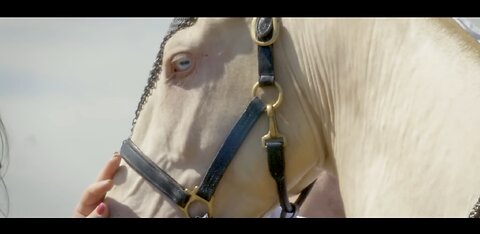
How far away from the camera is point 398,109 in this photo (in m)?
1.88

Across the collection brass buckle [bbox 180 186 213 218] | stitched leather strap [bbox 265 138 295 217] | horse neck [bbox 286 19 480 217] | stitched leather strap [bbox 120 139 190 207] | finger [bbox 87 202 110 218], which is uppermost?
horse neck [bbox 286 19 480 217]

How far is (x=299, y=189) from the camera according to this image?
2389 mm

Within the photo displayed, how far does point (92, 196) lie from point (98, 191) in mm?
31

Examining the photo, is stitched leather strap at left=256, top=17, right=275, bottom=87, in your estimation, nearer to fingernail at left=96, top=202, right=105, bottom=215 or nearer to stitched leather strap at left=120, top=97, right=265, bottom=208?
stitched leather strap at left=120, top=97, right=265, bottom=208

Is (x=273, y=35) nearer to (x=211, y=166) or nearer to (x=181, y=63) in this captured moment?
(x=181, y=63)

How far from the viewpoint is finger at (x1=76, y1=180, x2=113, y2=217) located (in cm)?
224

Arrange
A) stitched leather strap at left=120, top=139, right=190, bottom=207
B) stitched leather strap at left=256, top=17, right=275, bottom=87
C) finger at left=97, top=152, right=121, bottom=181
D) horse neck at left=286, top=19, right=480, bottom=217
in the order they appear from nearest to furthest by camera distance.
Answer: horse neck at left=286, top=19, right=480, bottom=217, stitched leather strap at left=256, top=17, right=275, bottom=87, stitched leather strap at left=120, top=139, right=190, bottom=207, finger at left=97, top=152, right=121, bottom=181

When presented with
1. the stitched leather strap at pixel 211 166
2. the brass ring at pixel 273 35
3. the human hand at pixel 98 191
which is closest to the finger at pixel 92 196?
the human hand at pixel 98 191

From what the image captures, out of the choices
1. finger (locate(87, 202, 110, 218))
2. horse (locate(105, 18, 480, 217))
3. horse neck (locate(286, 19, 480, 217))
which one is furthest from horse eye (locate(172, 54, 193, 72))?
finger (locate(87, 202, 110, 218))

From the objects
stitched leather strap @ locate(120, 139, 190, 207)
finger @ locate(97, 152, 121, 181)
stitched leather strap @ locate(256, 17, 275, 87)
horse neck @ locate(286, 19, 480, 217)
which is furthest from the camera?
finger @ locate(97, 152, 121, 181)

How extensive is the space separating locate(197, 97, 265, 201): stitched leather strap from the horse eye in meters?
0.23

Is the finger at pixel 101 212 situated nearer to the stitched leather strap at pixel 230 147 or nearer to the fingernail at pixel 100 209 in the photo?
the fingernail at pixel 100 209

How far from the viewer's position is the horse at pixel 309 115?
1.80 metres
